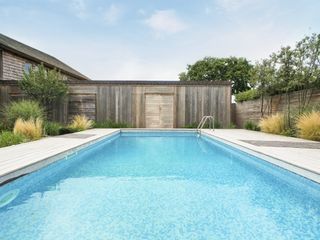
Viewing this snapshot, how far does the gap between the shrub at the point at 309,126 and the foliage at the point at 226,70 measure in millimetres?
19995

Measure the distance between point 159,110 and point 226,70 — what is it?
16474 mm

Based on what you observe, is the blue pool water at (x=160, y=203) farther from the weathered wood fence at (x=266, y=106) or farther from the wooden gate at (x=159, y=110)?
the wooden gate at (x=159, y=110)

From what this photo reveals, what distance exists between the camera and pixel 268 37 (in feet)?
47.1

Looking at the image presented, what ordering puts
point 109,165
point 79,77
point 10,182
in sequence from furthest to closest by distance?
point 79,77 < point 109,165 < point 10,182

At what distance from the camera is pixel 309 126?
7637mm

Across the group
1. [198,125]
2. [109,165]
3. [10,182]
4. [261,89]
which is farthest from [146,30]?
[10,182]

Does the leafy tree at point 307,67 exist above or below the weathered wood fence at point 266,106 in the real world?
above

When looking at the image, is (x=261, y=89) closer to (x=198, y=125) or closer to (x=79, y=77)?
(x=198, y=125)

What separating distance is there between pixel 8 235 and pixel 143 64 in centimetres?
2022

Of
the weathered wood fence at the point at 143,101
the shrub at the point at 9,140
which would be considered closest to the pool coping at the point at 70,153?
the shrub at the point at 9,140

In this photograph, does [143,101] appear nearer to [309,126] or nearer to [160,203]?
[309,126]

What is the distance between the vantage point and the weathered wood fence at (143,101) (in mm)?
13734

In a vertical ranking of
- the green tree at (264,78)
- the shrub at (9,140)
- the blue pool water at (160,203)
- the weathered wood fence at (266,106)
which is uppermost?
the green tree at (264,78)

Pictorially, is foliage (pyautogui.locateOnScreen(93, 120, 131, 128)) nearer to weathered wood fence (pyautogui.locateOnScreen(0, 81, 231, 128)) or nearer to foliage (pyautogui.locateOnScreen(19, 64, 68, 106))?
weathered wood fence (pyautogui.locateOnScreen(0, 81, 231, 128))
